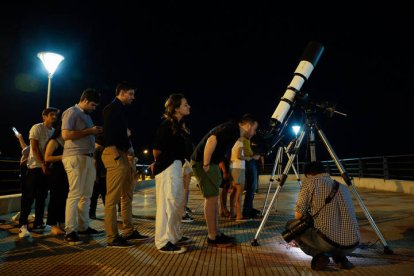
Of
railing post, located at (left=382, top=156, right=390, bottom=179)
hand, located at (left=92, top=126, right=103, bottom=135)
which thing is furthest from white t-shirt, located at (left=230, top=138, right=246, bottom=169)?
railing post, located at (left=382, top=156, right=390, bottom=179)

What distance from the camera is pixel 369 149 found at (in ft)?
223

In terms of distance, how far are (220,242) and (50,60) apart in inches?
251

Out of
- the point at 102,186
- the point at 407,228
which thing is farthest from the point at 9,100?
the point at 407,228

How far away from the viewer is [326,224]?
133 inches

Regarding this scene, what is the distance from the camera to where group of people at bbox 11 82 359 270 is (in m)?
3.41

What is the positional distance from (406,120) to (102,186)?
8323cm

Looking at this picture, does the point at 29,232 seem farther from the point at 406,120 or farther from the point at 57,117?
the point at 406,120

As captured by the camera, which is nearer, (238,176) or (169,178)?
(169,178)

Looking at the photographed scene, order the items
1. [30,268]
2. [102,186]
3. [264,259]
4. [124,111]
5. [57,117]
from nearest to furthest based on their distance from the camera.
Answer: [30,268] → [264,259] → [124,111] → [57,117] → [102,186]

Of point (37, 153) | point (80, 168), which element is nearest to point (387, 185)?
point (80, 168)

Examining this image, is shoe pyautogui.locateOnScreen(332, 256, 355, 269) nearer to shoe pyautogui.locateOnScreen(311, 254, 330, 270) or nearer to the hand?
shoe pyautogui.locateOnScreen(311, 254, 330, 270)

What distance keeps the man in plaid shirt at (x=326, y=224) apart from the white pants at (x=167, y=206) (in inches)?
56.8

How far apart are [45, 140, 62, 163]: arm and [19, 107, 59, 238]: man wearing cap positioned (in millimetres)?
165

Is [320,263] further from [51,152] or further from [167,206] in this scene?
[51,152]
